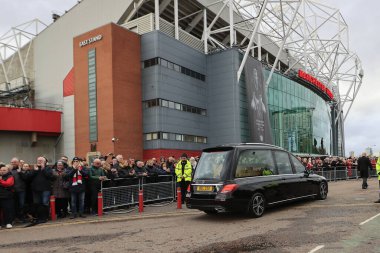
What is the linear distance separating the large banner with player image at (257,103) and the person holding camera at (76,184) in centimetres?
3040

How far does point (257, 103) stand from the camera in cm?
4194

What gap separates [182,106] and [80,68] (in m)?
10.4

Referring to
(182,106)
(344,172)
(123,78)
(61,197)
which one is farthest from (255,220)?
(182,106)

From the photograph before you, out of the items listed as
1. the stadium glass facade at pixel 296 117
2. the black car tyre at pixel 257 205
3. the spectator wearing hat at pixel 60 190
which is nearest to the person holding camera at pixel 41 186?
the spectator wearing hat at pixel 60 190

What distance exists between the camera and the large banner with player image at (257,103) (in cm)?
4069

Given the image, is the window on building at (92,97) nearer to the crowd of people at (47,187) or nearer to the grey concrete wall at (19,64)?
the grey concrete wall at (19,64)

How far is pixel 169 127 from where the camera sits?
117 feet

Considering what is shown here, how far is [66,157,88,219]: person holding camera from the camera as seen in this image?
37.0 feet

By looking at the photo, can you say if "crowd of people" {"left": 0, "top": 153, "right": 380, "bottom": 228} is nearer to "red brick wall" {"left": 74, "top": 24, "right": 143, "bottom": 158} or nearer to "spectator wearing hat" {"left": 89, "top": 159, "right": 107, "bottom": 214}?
"spectator wearing hat" {"left": 89, "top": 159, "right": 107, "bottom": 214}

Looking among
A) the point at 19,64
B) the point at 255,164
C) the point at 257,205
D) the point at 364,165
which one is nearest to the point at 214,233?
the point at 257,205

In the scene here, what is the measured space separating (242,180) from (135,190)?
15.7ft

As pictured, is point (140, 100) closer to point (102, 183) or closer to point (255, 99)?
point (255, 99)

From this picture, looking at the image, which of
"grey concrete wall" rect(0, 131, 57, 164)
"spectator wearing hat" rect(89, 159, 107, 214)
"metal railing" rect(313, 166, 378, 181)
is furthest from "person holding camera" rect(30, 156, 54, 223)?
"grey concrete wall" rect(0, 131, 57, 164)

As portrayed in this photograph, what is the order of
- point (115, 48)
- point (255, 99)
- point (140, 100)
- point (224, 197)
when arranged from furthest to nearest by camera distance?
1. point (255, 99)
2. point (140, 100)
3. point (115, 48)
4. point (224, 197)
